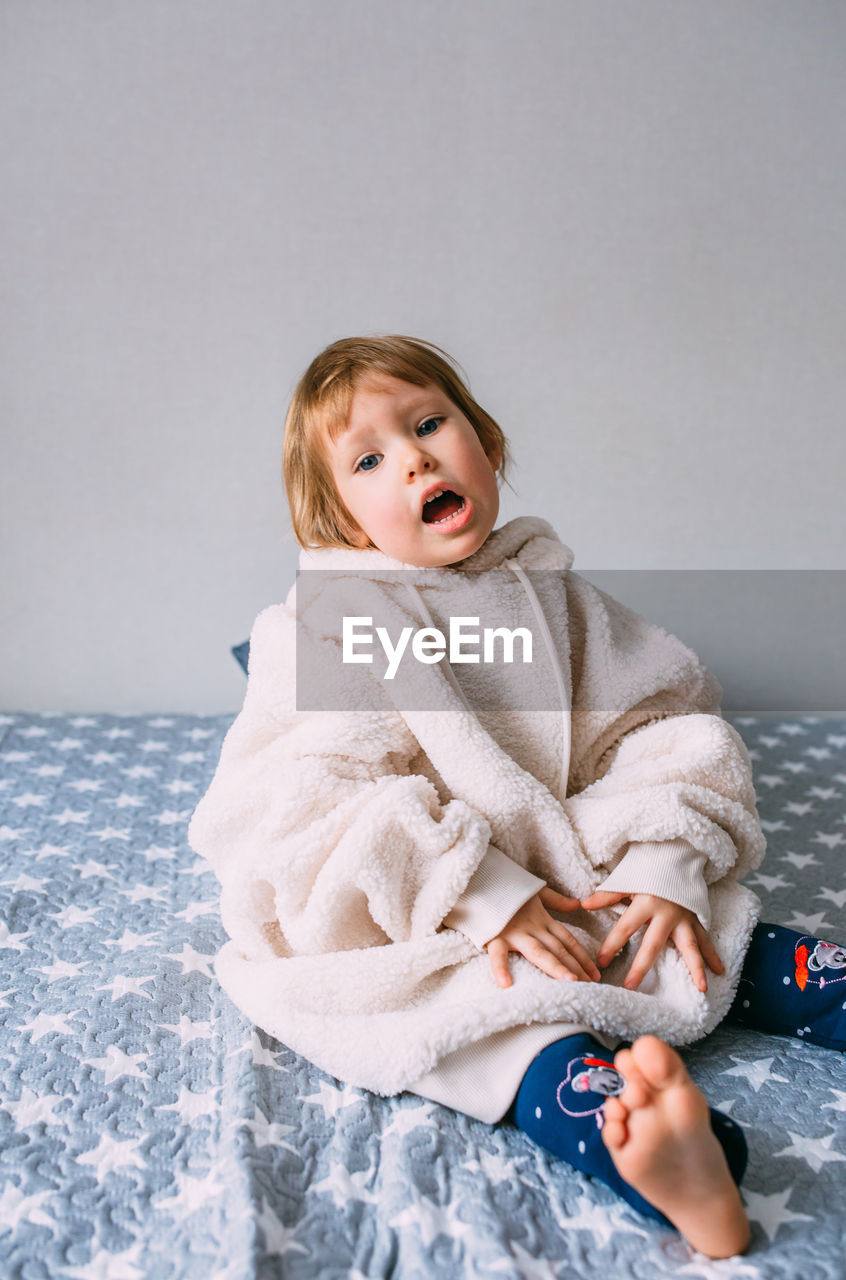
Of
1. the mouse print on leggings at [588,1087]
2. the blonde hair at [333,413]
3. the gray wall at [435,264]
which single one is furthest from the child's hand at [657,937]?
the gray wall at [435,264]

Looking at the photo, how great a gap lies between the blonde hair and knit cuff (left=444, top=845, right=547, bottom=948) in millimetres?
392

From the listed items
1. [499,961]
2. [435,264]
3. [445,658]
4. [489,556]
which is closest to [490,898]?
[499,961]

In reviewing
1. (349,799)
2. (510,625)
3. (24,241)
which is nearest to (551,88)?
(24,241)

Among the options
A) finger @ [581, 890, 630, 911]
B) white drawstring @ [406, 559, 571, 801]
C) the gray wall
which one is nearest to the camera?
finger @ [581, 890, 630, 911]

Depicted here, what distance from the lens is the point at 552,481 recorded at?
5.60ft

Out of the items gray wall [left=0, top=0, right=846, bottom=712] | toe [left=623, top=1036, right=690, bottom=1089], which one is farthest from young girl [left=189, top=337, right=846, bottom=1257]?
gray wall [left=0, top=0, right=846, bottom=712]

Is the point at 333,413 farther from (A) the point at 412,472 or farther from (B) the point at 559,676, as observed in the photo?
(B) the point at 559,676

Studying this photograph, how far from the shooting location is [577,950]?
2.86ft

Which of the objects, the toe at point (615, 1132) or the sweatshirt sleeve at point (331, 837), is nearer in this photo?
the toe at point (615, 1132)

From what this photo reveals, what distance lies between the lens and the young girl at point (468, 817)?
80cm

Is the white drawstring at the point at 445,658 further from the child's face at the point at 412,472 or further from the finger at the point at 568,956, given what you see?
the finger at the point at 568,956

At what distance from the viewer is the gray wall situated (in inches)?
61.4

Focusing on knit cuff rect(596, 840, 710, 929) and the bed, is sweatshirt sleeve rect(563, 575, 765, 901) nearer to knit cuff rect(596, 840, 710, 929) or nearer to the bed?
knit cuff rect(596, 840, 710, 929)

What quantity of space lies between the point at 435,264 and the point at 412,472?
0.77m
